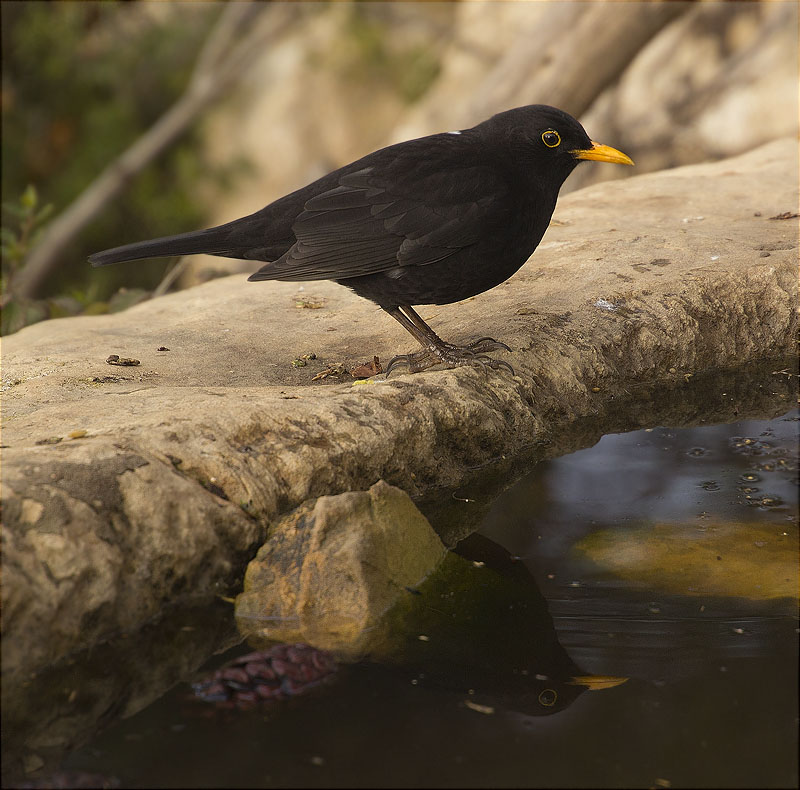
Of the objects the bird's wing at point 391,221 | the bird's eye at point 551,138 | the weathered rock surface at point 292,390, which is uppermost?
the bird's eye at point 551,138

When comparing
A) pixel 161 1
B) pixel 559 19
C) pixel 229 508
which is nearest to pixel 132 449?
pixel 229 508

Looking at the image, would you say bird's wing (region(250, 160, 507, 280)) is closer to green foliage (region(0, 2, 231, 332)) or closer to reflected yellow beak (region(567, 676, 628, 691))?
reflected yellow beak (region(567, 676, 628, 691))

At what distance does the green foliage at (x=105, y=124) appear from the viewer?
10.7 meters

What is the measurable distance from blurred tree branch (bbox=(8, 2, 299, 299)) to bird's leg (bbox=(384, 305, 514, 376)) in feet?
23.7

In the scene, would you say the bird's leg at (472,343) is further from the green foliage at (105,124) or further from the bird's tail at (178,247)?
the green foliage at (105,124)

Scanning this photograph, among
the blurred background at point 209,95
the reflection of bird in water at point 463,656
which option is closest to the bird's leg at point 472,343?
the reflection of bird in water at point 463,656

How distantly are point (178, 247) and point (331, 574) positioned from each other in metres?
1.60

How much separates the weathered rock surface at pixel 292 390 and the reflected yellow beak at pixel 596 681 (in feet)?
2.97

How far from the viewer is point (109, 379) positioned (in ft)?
11.7

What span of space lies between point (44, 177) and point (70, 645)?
10.2 metres

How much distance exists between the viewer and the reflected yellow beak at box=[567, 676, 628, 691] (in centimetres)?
221

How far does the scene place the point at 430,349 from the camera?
11.9 ft

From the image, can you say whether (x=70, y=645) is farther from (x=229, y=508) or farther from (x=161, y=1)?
(x=161, y=1)

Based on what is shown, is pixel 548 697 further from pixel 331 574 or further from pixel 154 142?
pixel 154 142
